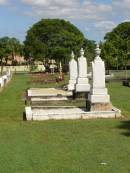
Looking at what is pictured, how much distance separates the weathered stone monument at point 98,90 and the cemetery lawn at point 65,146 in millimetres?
1538

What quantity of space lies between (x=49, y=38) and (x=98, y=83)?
72.4 metres

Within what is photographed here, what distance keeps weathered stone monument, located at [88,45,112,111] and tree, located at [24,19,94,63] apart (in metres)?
60.1

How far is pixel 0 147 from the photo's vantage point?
10.6 m

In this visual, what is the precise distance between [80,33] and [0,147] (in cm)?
8482

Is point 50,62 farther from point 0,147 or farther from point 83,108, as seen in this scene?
point 0,147

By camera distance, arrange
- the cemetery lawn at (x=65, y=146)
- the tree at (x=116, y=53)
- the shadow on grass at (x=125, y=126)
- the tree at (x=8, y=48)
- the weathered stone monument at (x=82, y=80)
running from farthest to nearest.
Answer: the tree at (x=8, y=48) < the tree at (x=116, y=53) < the weathered stone monument at (x=82, y=80) < the shadow on grass at (x=125, y=126) < the cemetery lawn at (x=65, y=146)

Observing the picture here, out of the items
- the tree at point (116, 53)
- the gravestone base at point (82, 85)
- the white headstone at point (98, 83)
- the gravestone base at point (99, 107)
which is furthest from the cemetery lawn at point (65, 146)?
the tree at point (116, 53)

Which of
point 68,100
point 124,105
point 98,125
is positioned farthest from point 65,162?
point 68,100

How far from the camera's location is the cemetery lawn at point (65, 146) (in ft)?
28.4

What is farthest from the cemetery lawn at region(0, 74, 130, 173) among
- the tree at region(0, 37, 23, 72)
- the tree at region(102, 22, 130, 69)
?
the tree at region(0, 37, 23, 72)

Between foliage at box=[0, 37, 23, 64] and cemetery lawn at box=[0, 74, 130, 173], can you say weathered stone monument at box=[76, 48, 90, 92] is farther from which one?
foliage at box=[0, 37, 23, 64]

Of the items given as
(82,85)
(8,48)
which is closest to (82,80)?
(82,85)

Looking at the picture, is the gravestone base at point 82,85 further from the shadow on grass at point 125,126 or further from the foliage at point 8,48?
the foliage at point 8,48

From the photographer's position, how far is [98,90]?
1678 cm
